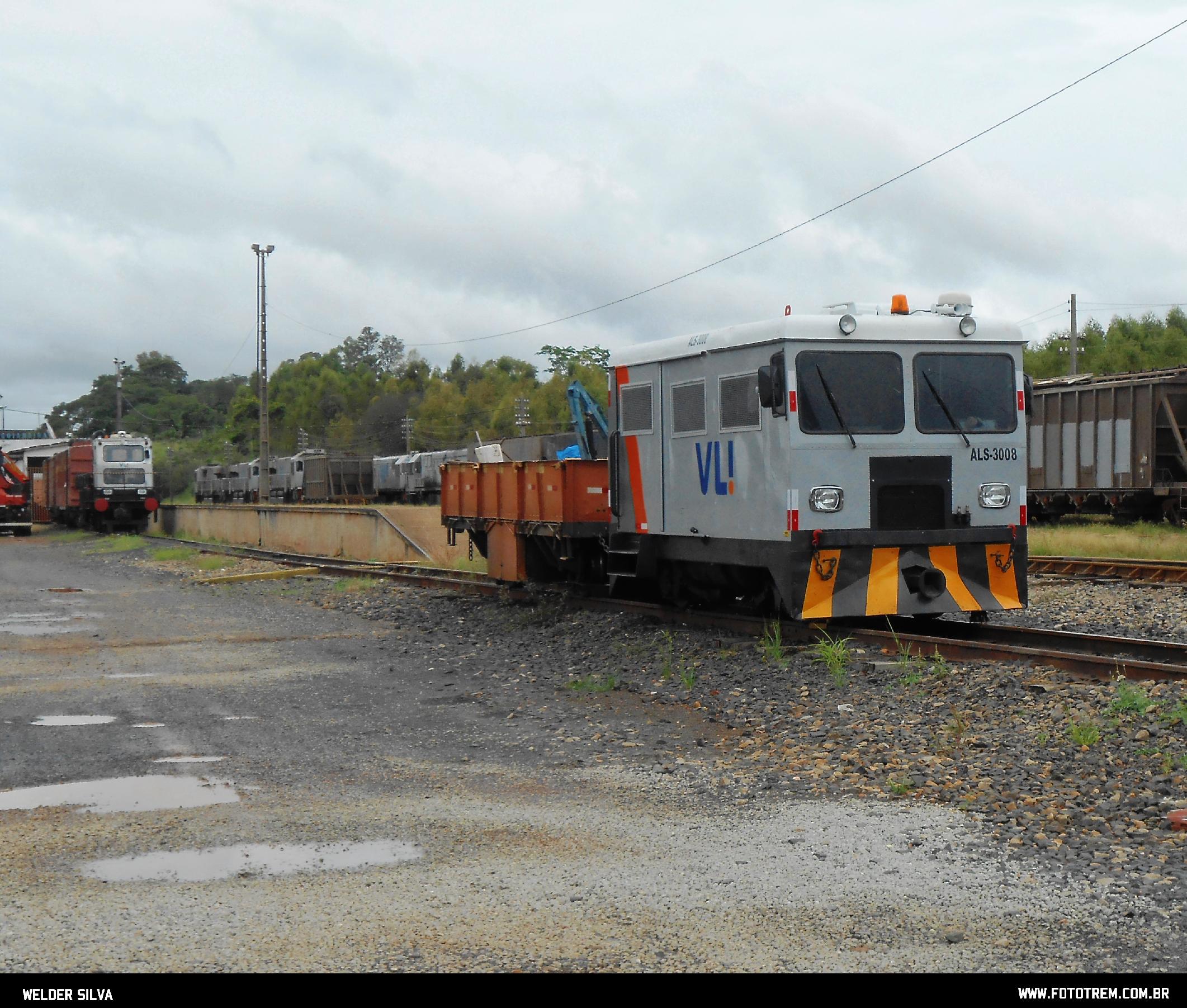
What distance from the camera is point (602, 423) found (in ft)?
58.3

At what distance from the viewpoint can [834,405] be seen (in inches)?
440

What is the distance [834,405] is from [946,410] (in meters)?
1.11

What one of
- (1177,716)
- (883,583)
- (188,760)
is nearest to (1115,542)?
(883,583)

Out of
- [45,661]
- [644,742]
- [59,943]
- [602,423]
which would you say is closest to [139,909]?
[59,943]

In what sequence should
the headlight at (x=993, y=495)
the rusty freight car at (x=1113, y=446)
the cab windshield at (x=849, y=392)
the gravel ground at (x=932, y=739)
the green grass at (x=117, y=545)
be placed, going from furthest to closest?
the green grass at (x=117, y=545), the rusty freight car at (x=1113, y=446), the headlight at (x=993, y=495), the cab windshield at (x=849, y=392), the gravel ground at (x=932, y=739)

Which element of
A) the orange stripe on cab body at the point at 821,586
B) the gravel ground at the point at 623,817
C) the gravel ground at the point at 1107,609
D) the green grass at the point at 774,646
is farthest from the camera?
the gravel ground at the point at 1107,609

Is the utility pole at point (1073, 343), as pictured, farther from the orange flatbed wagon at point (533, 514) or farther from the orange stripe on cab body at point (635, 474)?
the orange stripe on cab body at point (635, 474)

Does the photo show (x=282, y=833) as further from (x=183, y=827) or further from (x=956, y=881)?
(x=956, y=881)

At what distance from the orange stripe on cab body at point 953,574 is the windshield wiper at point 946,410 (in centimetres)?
97

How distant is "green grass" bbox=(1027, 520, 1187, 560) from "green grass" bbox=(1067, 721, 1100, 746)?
13.8 meters

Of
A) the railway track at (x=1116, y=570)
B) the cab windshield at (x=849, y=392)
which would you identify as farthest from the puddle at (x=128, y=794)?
the railway track at (x=1116, y=570)

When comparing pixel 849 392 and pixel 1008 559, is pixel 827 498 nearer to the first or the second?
pixel 849 392

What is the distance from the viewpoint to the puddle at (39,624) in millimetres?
15719
